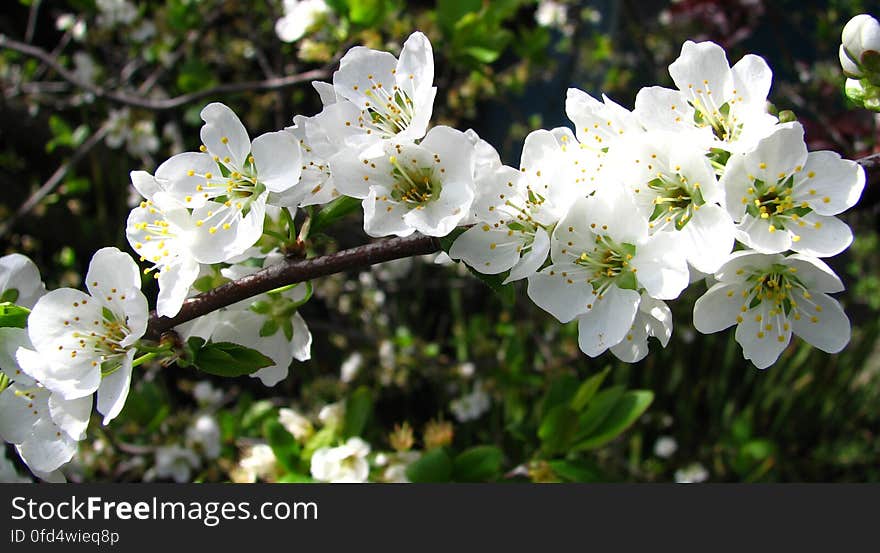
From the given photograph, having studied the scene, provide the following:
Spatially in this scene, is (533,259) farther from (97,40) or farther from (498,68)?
(498,68)

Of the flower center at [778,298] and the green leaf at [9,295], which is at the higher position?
the green leaf at [9,295]

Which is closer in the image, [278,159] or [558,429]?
[278,159]

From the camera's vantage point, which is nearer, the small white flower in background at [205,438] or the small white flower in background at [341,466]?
the small white flower in background at [341,466]

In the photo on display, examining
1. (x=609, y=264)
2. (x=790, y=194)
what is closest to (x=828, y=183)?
(x=790, y=194)

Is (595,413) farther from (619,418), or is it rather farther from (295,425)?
(295,425)

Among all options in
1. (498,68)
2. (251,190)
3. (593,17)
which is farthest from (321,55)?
(498,68)

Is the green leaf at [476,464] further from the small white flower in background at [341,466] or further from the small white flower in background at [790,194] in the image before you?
the small white flower in background at [790,194]

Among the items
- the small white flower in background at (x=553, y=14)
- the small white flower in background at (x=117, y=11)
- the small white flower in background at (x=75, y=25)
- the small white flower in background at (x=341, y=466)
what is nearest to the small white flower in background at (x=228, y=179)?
the small white flower in background at (x=341, y=466)
